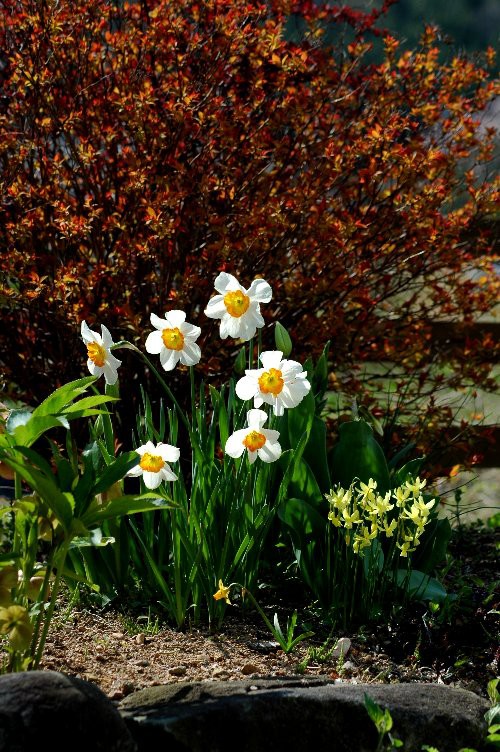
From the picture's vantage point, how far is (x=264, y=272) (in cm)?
361

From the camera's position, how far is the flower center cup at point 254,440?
2.41m

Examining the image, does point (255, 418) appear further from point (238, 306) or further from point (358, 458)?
point (358, 458)

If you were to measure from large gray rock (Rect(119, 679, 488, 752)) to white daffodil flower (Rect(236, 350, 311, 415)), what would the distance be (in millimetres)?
668

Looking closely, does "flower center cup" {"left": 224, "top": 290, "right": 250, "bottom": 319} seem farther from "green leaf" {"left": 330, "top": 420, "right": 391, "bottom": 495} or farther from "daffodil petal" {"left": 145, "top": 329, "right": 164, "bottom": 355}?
"green leaf" {"left": 330, "top": 420, "right": 391, "bottom": 495}

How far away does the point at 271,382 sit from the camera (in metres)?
2.37

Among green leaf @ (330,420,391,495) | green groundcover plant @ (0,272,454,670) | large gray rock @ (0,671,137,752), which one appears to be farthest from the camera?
green leaf @ (330,420,391,495)

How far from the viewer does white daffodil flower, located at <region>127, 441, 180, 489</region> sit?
2.42 m

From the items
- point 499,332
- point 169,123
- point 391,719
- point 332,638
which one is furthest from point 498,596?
point 499,332

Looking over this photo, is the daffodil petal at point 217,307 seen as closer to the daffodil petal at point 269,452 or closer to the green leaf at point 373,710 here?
the daffodil petal at point 269,452

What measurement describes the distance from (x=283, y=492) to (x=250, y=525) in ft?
0.45

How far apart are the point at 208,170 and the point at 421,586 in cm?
163

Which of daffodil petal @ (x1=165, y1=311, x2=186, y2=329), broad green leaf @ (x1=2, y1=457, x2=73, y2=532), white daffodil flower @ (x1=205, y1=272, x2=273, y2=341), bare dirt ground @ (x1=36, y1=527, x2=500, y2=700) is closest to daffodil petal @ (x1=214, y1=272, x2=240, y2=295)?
white daffodil flower @ (x1=205, y1=272, x2=273, y2=341)

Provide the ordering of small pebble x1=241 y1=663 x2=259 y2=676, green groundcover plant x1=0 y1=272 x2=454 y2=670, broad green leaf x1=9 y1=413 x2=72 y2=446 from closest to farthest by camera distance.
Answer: broad green leaf x1=9 y1=413 x2=72 y2=446 < green groundcover plant x1=0 y1=272 x2=454 y2=670 < small pebble x1=241 y1=663 x2=259 y2=676

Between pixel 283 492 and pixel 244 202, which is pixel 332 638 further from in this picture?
pixel 244 202
